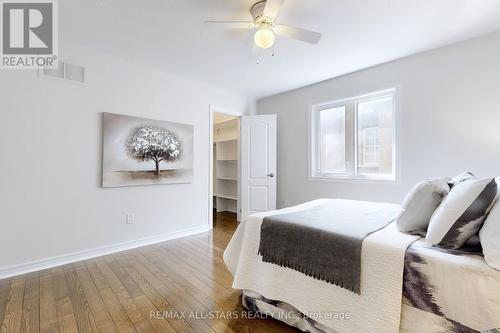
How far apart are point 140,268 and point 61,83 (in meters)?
2.23

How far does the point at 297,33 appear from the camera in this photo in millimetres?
2020

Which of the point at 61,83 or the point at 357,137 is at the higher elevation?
the point at 61,83

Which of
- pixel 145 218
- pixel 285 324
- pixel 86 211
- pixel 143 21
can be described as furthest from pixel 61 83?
pixel 285 324

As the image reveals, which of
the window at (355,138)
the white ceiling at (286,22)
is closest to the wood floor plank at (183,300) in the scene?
the white ceiling at (286,22)

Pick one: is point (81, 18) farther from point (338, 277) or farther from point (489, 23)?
point (489, 23)

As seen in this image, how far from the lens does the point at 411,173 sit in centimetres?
290

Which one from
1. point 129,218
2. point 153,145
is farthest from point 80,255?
point 153,145

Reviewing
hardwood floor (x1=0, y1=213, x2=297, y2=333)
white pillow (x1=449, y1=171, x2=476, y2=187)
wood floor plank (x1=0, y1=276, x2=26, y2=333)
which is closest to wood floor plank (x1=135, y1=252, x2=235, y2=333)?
hardwood floor (x1=0, y1=213, x2=297, y2=333)

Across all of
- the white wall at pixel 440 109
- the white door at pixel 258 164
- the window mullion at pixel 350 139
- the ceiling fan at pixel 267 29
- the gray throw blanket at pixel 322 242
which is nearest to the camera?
the gray throw blanket at pixel 322 242

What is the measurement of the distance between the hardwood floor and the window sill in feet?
6.80

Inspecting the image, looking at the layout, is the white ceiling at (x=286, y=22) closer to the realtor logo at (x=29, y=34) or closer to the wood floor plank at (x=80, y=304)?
the realtor logo at (x=29, y=34)

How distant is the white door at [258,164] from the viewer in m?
4.24

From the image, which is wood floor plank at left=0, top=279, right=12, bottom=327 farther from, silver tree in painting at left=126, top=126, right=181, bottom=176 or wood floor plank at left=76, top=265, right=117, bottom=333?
silver tree in painting at left=126, top=126, right=181, bottom=176

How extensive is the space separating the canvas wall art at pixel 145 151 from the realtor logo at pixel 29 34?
811 millimetres
